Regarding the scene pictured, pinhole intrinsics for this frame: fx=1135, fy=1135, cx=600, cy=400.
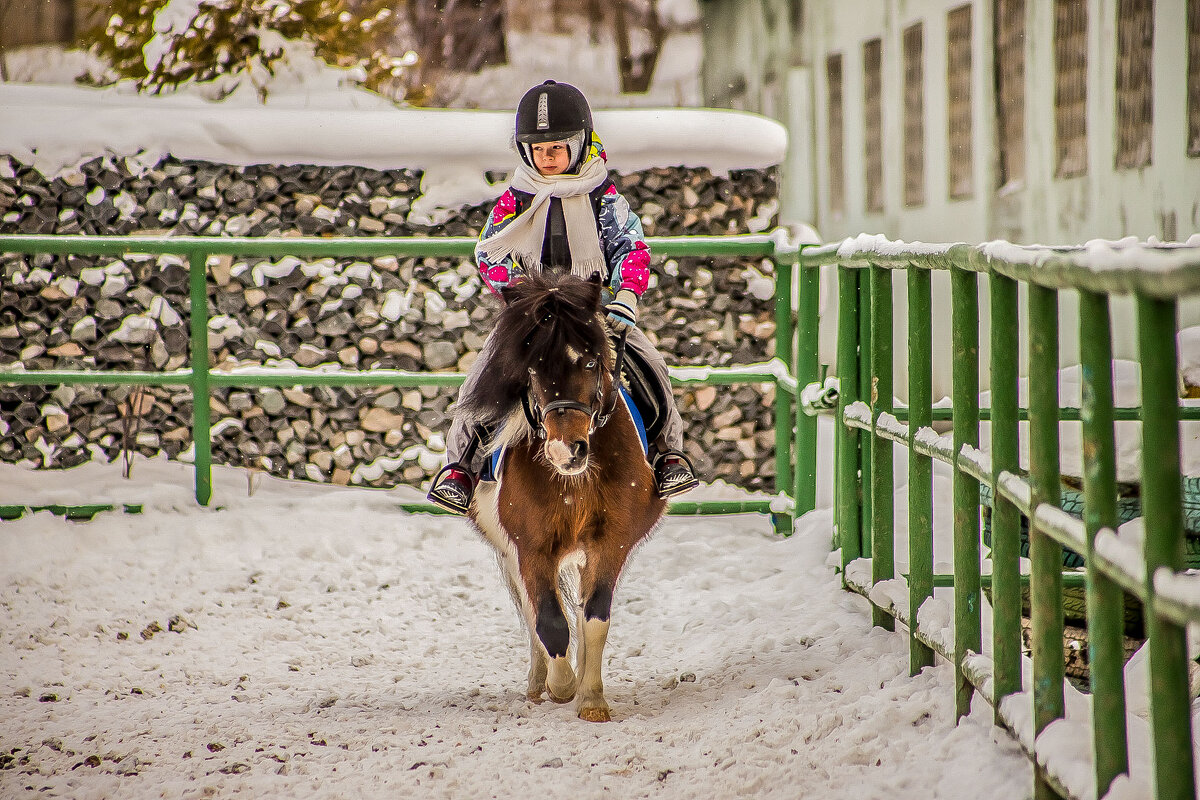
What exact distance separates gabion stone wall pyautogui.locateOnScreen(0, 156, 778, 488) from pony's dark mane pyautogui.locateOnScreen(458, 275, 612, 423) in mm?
3748

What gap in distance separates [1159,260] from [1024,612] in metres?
3.91

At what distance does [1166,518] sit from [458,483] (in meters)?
2.25

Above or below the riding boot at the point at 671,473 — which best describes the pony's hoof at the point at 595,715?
below

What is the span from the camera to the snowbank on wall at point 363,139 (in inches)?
265

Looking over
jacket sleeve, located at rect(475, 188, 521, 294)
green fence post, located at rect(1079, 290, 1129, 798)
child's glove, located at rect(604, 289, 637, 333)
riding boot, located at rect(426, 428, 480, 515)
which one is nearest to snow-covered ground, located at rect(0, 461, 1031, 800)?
green fence post, located at rect(1079, 290, 1129, 798)

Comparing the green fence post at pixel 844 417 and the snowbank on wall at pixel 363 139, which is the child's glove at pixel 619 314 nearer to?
the green fence post at pixel 844 417

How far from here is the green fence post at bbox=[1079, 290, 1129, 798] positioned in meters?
1.99

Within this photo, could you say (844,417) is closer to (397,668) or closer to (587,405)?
(587,405)

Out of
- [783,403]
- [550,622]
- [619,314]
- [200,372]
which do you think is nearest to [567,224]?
[619,314]

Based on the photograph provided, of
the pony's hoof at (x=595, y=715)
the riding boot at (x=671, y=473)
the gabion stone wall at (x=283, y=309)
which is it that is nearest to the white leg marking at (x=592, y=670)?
the pony's hoof at (x=595, y=715)

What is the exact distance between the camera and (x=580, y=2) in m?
17.8

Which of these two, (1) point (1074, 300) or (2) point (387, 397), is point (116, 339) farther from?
(1) point (1074, 300)

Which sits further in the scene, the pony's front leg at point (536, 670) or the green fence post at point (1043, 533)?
the pony's front leg at point (536, 670)

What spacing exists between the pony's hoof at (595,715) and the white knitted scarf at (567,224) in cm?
134
